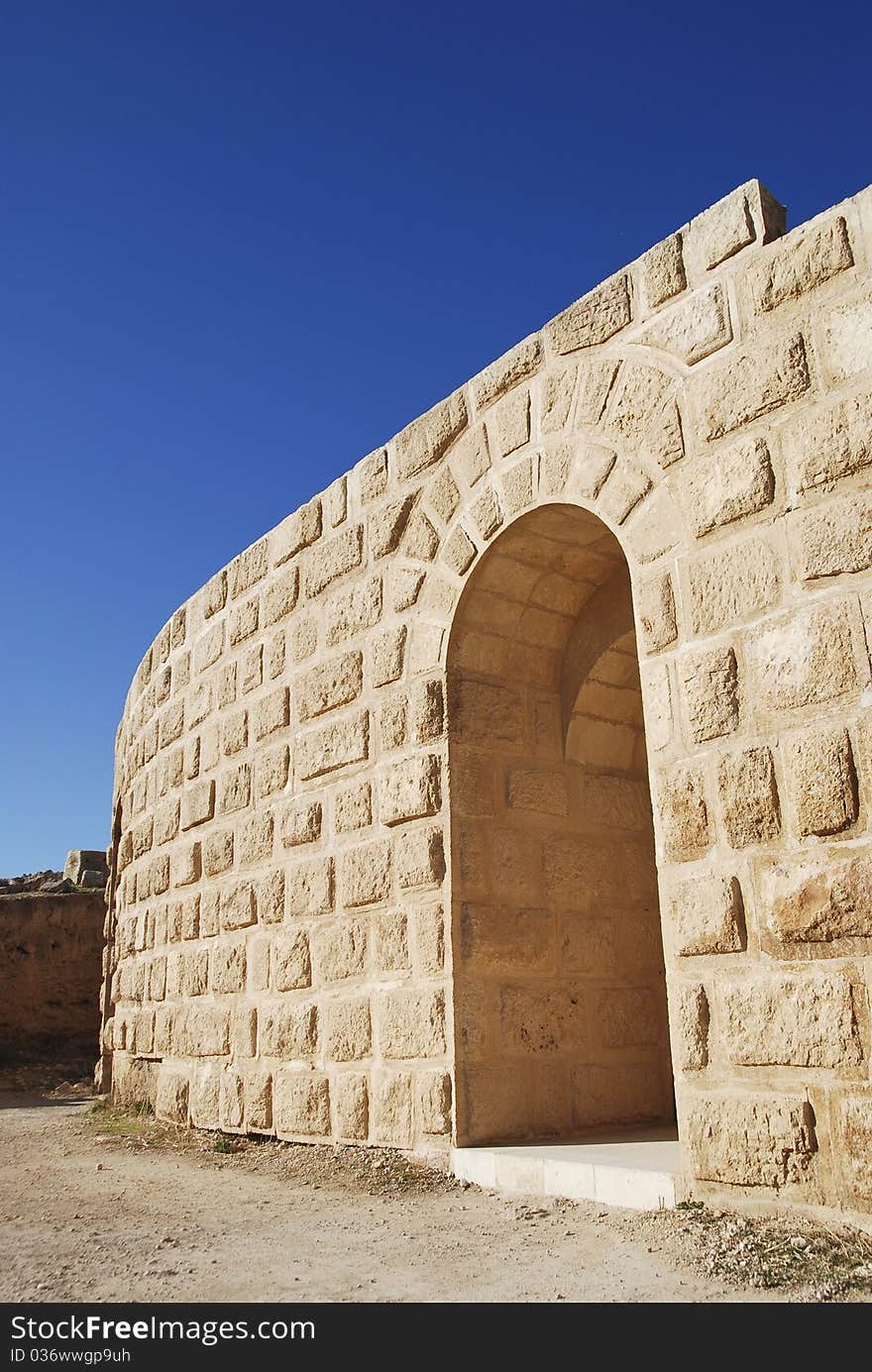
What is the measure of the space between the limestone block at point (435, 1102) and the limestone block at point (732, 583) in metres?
1.83

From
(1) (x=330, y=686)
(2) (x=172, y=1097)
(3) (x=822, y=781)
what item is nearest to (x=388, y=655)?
(1) (x=330, y=686)

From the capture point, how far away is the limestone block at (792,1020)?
2.75m

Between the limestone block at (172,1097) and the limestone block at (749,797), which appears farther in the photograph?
the limestone block at (172,1097)

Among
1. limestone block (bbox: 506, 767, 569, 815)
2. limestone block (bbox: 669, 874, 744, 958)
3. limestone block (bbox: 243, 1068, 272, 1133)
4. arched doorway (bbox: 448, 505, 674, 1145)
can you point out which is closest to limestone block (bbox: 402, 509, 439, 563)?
arched doorway (bbox: 448, 505, 674, 1145)

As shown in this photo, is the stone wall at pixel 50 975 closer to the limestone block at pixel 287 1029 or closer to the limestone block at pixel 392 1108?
the limestone block at pixel 287 1029

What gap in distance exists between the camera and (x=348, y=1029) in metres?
4.55

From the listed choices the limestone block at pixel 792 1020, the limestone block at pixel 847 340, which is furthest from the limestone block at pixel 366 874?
the limestone block at pixel 847 340

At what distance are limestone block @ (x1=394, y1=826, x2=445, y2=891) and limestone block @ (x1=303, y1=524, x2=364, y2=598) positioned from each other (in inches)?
51.7

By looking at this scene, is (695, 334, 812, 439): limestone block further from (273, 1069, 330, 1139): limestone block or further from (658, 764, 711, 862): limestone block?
(273, 1069, 330, 1139): limestone block

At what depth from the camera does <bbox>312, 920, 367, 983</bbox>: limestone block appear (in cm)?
456

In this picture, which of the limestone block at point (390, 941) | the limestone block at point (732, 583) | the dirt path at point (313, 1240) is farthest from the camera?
the limestone block at point (390, 941)

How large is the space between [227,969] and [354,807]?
4.46 feet

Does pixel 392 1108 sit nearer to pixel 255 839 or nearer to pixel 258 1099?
pixel 258 1099


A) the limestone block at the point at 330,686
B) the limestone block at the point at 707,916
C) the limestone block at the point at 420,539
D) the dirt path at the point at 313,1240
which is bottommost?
the dirt path at the point at 313,1240
